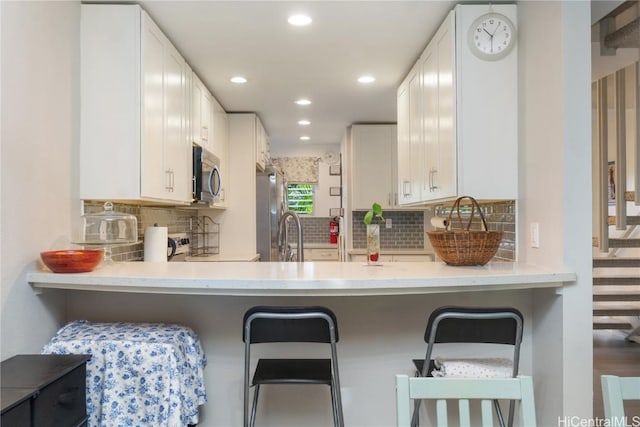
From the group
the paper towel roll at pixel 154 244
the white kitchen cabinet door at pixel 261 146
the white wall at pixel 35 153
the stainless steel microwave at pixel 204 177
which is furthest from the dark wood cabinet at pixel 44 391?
the white kitchen cabinet door at pixel 261 146

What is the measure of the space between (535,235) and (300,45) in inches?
73.7

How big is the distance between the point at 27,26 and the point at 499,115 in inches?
89.7

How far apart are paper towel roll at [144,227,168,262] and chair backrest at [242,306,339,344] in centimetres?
138

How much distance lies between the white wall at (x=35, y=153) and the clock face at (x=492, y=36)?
210cm

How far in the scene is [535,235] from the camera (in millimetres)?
2020

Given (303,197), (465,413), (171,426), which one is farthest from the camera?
(303,197)

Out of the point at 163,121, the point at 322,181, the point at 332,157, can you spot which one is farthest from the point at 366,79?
the point at 322,181

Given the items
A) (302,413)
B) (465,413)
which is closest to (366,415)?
(302,413)

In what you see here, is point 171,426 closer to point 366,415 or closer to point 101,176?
point 366,415

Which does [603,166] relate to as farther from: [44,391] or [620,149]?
[44,391]

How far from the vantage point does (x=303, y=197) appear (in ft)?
23.9

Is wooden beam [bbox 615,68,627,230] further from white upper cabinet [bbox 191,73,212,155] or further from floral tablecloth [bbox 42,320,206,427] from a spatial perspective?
floral tablecloth [bbox 42,320,206,427]

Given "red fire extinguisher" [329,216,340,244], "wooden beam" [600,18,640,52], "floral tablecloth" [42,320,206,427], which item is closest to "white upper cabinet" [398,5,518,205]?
"wooden beam" [600,18,640,52]

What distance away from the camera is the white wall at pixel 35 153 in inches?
65.6
